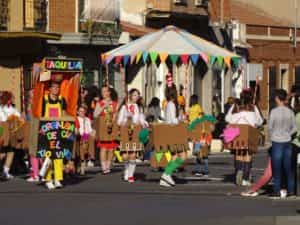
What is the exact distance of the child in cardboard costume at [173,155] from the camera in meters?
20.4

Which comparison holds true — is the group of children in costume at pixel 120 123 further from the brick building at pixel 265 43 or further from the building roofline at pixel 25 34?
the brick building at pixel 265 43

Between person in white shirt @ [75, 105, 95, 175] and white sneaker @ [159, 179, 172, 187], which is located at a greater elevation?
person in white shirt @ [75, 105, 95, 175]

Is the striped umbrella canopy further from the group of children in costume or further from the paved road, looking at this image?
the paved road

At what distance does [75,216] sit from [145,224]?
1305mm

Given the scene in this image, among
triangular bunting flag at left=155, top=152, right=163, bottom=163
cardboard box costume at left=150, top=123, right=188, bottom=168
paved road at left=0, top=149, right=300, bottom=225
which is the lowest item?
paved road at left=0, top=149, right=300, bottom=225

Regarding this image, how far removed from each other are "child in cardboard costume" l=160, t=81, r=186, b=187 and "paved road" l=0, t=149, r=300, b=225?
9.1 inches

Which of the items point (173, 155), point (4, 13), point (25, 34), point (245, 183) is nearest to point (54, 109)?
point (173, 155)

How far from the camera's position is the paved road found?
15297 mm

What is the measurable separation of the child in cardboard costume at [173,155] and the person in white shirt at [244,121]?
1.04 metres

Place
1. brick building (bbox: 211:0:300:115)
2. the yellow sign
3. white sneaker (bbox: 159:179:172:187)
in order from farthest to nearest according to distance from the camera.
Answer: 1. brick building (bbox: 211:0:300:115)
2. the yellow sign
3. white sneaker (bbox: 159:179:172:187)

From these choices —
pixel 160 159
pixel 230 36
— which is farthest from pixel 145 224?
pixel 230 36

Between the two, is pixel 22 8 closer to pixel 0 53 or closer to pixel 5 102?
pixel 0 53

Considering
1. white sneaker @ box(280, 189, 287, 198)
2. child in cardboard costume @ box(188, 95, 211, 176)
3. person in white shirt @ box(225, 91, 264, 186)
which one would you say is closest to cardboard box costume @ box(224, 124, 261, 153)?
person in white shirt @ box(225, 91, 264, 186)

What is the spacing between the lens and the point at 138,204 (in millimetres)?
17266
